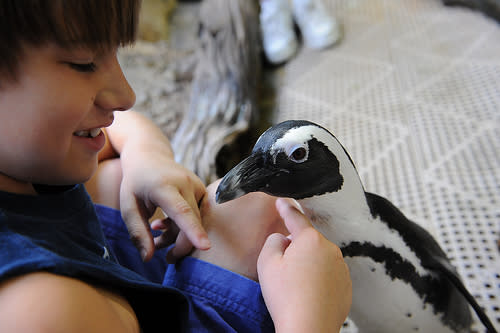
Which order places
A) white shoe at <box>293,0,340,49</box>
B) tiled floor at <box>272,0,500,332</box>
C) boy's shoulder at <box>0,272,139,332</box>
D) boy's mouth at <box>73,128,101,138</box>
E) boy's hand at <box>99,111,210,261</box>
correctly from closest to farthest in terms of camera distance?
boy's shoulder at <box>0,272,139,332</box>
boy's mouth at <box>73,128,101,138</box>
boy's hand at <box>99,111,210,261</box>
tiled floor at <box>272,0,500,332</box>
white shoe at <box>293,0,340,49</box>

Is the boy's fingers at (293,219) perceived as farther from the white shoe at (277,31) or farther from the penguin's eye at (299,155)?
the white shoe at (277,31)

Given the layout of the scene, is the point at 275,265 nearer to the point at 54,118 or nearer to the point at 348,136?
the point at 54,118

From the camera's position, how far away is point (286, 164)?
45 cm

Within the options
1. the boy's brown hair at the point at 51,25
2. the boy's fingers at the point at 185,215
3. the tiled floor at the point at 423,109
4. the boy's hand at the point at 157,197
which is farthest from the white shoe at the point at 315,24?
the boy's brown hair at the point at 51,25

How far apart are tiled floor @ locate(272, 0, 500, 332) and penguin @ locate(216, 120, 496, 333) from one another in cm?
20

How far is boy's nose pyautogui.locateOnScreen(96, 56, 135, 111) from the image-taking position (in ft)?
1.28

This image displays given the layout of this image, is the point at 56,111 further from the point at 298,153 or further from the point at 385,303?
the point at 385,303

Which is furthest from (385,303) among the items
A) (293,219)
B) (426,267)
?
(293,219)

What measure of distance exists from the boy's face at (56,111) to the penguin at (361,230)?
14cm

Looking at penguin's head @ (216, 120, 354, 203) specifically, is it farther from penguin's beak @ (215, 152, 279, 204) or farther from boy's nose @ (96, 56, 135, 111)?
boy's nose @ (96, 56, 135, 111)

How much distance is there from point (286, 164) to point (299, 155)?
17 mm

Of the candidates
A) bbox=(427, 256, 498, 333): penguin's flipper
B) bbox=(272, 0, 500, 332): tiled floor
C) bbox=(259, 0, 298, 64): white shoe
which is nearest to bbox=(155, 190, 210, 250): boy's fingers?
bbox=(427, 256, 498, 333): penguin's flipper

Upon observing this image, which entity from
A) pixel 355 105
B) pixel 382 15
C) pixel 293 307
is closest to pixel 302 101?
pixel 355 105

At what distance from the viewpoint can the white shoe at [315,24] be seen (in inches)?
62.6
